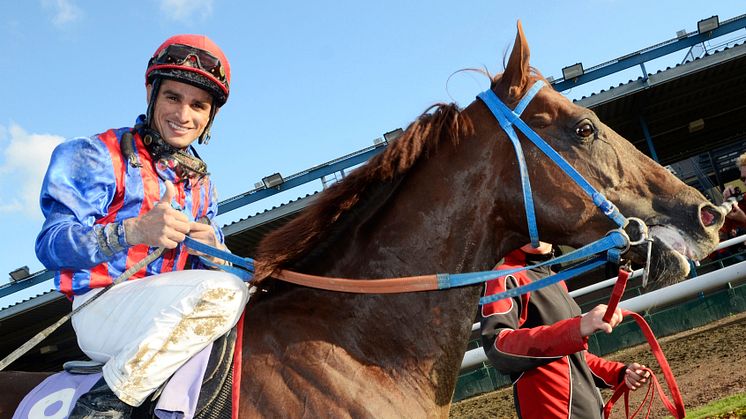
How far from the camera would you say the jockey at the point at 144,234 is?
1.76 m

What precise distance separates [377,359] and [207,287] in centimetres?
60

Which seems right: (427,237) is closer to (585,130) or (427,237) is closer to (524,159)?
(524,159)

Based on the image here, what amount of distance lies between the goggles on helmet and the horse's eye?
1419 millimetres

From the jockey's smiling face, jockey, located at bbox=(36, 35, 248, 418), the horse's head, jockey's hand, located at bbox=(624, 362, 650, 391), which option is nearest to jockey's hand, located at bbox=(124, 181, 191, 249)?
jockey, located at bbox=(36, 35, 248, 418)

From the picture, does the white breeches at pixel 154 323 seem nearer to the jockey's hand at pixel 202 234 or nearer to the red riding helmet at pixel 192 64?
the jockey's hand at pixel 202 234

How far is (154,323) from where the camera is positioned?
1.76m

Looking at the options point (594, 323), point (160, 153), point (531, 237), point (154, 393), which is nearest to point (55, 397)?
point (154, 393)

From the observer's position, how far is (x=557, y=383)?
2.56 metres

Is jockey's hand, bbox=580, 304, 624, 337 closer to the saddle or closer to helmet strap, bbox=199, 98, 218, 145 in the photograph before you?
the saddle

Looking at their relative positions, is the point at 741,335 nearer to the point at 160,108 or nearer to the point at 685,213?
the point at 685,213

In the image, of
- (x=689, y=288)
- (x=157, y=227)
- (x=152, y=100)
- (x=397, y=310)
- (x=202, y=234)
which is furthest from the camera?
(x=689, y=288)

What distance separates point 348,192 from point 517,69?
80 centimetres

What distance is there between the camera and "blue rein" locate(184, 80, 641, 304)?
196 cm

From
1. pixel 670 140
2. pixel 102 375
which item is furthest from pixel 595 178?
pixel 670 140
